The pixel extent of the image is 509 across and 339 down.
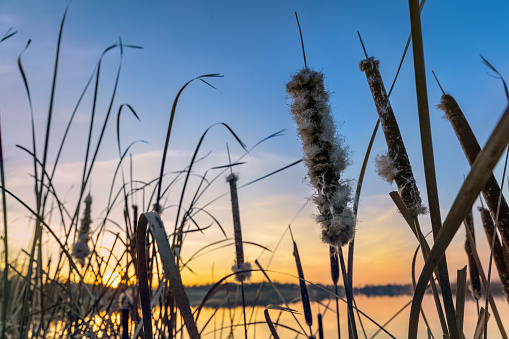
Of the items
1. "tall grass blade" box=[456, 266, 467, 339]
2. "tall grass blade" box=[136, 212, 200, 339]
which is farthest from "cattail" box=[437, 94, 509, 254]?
"tall grass blade" box=[136, 212, 200, 339]

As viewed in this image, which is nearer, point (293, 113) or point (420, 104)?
point (420, 104)

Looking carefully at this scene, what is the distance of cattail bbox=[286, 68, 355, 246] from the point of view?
3.25ft

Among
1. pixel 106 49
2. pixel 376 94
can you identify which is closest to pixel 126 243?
pixel 106 49

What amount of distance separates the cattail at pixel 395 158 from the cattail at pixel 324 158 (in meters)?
0.16

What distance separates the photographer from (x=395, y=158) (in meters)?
0.85

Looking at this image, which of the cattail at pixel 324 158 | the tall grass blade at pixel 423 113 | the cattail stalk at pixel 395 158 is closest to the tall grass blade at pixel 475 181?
the tall grass blade at pixel 423 113

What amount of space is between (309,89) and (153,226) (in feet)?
2.03

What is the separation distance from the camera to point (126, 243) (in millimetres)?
1749

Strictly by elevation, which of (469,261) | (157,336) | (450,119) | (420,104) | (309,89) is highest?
(309,89)

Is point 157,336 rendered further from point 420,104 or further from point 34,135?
point 420,104

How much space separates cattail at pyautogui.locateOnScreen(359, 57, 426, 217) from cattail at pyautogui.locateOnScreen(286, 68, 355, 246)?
6.4 inches

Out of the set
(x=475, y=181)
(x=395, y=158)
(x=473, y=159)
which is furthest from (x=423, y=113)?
(x=473, y=159)

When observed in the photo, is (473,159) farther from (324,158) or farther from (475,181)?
(475,181)

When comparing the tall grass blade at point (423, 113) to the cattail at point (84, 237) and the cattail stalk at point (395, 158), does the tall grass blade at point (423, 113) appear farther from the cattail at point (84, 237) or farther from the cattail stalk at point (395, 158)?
the cattail at point (84, 237)
